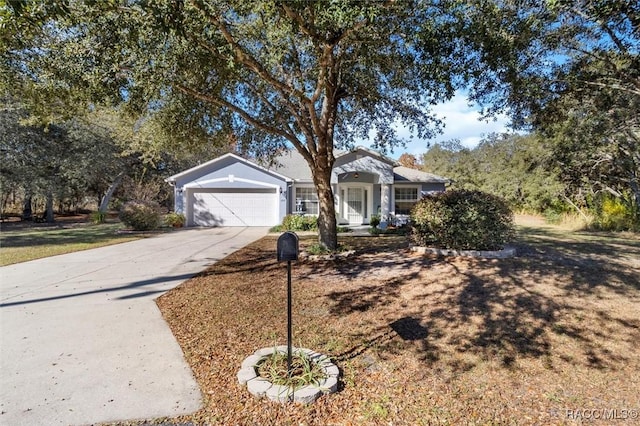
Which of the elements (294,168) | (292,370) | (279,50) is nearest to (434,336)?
(292,370)

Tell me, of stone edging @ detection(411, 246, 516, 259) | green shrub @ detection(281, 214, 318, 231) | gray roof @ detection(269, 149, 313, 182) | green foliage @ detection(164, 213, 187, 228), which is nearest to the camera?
stone edging @ detection(411, 246, 516, 259)

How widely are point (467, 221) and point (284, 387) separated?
6.79 m

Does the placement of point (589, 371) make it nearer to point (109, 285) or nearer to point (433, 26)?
point (433, 26)

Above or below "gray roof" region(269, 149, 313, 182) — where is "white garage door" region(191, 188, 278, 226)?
below

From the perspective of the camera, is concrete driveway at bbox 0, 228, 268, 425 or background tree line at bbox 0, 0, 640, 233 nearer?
concrete driveway at bbox 0, 228, 268, 425

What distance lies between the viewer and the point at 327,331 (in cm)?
454

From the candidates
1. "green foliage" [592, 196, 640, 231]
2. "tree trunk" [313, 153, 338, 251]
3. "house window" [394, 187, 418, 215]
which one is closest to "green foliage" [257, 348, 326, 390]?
"tree trunk" [313, 153, 338, 251]

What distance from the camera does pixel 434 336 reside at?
445 cm

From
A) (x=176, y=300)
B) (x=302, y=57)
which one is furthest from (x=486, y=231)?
(x=176, y=300)

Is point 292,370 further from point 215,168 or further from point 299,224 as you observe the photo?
point 215,168

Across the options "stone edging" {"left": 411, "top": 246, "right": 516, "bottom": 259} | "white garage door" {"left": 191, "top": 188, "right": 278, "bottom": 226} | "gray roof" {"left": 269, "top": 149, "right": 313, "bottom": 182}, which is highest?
"gray roof" {"left": 269, "top": 149, "right": 313, "bottom": 182}

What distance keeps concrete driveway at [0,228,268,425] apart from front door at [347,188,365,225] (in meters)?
13.4

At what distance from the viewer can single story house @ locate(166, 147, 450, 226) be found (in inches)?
781

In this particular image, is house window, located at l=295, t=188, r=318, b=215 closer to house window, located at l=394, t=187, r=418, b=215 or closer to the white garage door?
the white garage door
